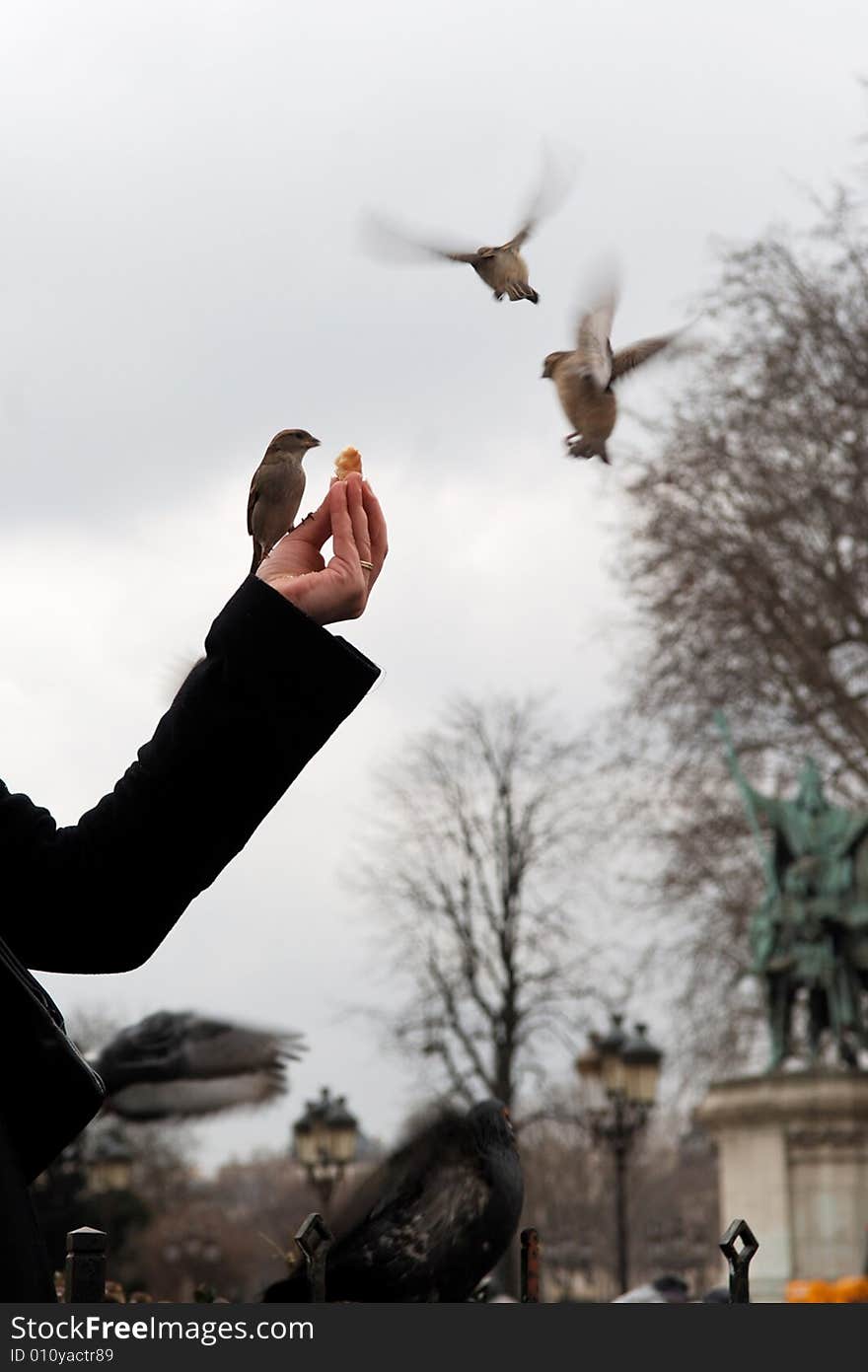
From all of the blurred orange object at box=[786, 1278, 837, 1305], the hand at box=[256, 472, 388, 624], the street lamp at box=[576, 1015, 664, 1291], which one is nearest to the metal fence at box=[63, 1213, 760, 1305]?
the hand at box=[256, 472, 388, 624]

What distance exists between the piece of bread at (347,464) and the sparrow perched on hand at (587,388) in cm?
39

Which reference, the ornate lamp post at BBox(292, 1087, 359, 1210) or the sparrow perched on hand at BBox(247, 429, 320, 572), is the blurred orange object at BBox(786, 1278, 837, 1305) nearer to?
the ornate lamp post at BBox(292, 1087, 359, 1210)

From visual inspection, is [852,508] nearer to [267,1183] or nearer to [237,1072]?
[237,1072]

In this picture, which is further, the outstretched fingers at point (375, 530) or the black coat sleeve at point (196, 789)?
the outstretched fingers at point (375, 530)

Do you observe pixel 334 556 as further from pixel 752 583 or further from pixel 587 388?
pixel 752 583

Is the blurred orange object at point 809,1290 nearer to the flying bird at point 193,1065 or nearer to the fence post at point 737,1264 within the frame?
the flying bird at point 193,1065

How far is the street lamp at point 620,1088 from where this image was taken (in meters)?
19.3

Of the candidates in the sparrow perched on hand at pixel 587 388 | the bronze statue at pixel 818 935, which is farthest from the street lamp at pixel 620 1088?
the sparrow perched on hand at pixel 587 388

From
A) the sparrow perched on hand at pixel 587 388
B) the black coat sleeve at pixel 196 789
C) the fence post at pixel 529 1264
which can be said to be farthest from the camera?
the fence post at pixel 529 1264

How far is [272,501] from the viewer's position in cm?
215

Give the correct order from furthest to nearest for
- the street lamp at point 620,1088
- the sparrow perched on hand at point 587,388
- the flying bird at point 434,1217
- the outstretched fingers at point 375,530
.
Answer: the street lamp at point 620,1088 → the flying bird at point 434,1217 → the sparrow perched on hand at point 587,388 → the outstretched fingers at point 375,530

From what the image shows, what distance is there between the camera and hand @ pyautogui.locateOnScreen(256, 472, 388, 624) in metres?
1.97

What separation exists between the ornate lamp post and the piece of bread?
18.6m

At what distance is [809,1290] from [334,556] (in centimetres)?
1562
